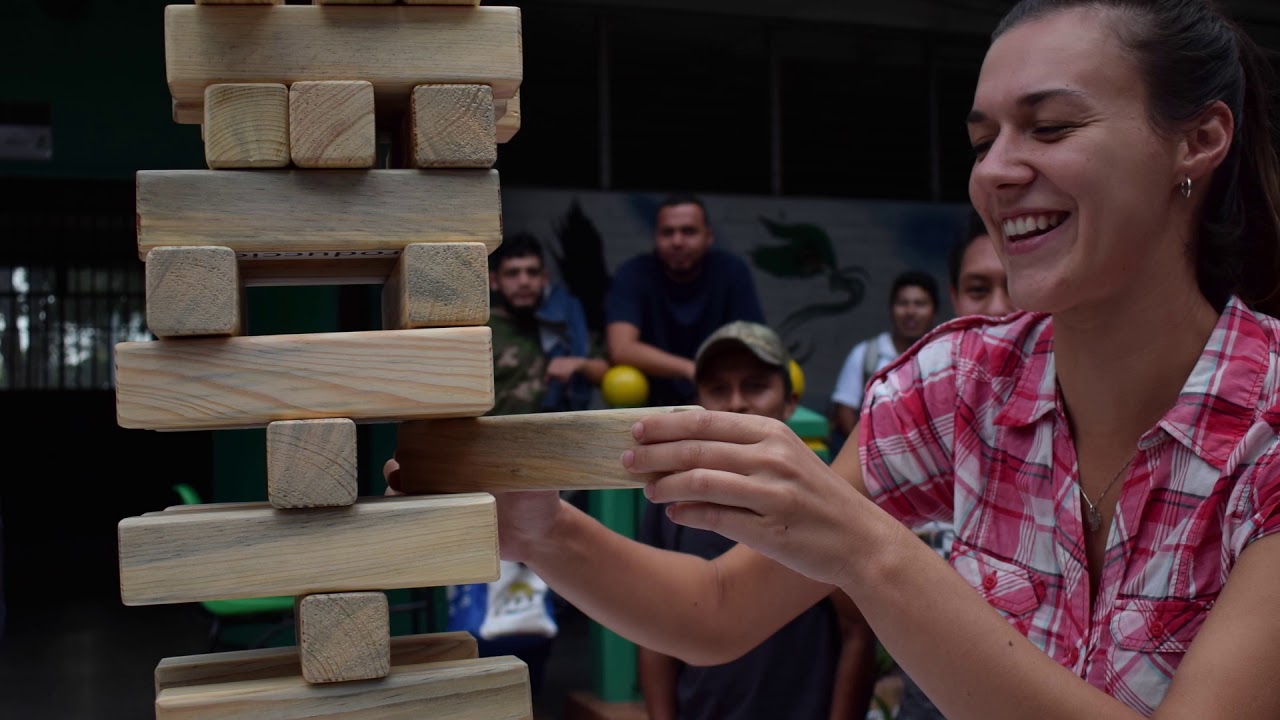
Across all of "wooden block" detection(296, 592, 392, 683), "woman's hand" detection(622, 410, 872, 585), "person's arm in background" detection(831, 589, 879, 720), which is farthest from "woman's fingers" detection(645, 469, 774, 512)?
"person's arm in background" detection(831, 589, 879, 720)

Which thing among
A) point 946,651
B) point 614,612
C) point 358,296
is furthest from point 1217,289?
point 358,296

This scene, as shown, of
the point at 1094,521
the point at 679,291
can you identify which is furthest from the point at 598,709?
the point at 1094,521

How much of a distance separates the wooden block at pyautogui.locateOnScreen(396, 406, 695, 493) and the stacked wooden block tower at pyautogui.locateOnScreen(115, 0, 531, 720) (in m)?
0.04

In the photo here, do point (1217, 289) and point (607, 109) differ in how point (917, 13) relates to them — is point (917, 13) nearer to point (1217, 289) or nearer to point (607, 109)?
point (607, 109)

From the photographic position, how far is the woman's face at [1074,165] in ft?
4.25

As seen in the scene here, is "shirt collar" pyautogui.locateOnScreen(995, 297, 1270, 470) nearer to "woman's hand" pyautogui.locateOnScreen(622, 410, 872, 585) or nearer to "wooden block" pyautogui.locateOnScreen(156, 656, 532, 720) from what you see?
"woman's hand" pyautogui.locateOnScreen(622, 410, 872, 585)

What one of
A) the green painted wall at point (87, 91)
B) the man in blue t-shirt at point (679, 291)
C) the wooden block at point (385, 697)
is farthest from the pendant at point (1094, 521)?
the green painted wall at point (87, 91)

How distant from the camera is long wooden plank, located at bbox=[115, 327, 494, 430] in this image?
1.13 metres

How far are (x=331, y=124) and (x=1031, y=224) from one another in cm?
77

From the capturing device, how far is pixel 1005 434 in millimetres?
1525

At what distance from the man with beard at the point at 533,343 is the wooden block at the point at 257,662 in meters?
2.95

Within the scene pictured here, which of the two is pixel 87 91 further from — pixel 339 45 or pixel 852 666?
pixel 339 45

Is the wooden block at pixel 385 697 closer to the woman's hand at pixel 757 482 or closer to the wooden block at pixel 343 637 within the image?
the wooden block at pixel 343 637

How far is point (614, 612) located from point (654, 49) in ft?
22.7
